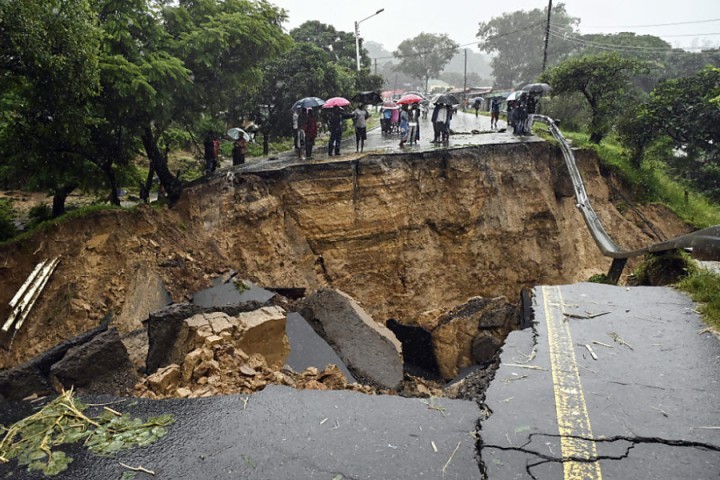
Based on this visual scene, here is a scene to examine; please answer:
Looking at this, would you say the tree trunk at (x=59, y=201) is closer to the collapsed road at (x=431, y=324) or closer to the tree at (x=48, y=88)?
the tree at (x=48, y=88)

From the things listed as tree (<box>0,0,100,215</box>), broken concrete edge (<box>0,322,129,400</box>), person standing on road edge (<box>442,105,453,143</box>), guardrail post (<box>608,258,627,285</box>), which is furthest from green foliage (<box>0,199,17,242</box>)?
person standing on road edge (<box>442,105,453,143</box>)

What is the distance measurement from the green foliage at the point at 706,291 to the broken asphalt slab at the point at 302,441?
12.3ft

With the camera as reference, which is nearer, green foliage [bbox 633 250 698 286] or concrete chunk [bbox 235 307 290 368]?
concrete chunk [bbox 235 307 290 368]

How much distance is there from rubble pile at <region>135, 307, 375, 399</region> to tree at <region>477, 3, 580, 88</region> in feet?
220

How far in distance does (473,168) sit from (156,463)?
1322 centimetres

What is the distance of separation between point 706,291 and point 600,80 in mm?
15372

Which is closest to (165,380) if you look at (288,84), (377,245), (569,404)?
(569,404)

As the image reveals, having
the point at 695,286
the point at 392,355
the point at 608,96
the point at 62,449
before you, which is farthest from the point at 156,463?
the point at 608,96

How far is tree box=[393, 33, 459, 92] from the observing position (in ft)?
224

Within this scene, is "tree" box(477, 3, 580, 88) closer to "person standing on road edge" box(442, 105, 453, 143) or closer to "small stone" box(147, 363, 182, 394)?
"person standing on road edge" box(442, 105, 453, 143)

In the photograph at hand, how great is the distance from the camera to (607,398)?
4.32 m

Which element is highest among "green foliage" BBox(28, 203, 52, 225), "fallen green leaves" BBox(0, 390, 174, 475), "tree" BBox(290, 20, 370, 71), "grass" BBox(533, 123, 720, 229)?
"tree" BBox(290, 20, 370, 71)

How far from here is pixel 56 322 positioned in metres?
8.35

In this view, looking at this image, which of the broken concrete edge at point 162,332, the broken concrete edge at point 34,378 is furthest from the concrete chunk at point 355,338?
the broken concrete edge at point 34,378
